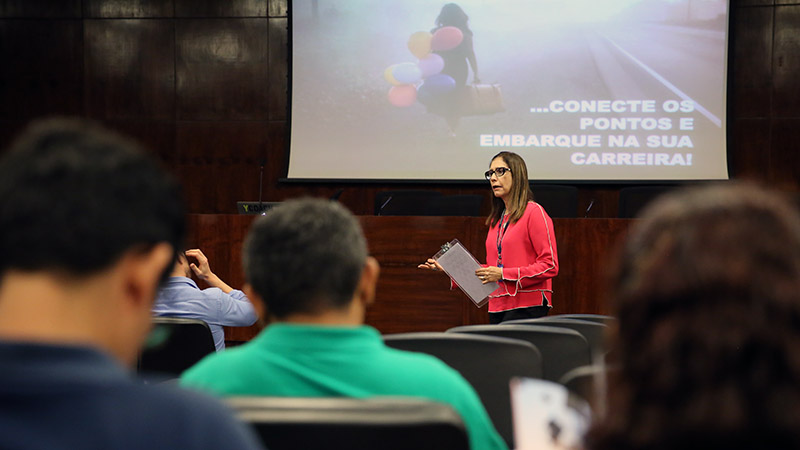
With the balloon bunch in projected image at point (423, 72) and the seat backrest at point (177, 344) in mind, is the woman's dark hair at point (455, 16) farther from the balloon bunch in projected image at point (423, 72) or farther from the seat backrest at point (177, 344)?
the seat backrest at point (177, 344)

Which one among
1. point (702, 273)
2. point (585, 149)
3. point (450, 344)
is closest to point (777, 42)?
point (585, 149)

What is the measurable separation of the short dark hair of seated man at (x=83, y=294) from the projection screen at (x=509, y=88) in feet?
23.0

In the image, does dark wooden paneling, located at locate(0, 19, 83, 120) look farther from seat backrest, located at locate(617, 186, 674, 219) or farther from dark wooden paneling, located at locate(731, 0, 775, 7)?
dark wooden paneling, located at locate(731, 0, 775, 7)

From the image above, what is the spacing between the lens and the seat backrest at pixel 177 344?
254 cm

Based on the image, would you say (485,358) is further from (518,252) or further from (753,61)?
(753,61)

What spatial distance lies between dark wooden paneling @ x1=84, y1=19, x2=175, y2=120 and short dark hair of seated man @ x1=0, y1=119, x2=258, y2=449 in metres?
7.83

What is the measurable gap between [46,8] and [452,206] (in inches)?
195

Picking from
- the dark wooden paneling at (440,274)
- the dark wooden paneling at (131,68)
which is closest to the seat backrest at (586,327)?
the dark wooden paneling at (440,274)

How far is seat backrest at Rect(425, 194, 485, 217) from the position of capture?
19.8 ft

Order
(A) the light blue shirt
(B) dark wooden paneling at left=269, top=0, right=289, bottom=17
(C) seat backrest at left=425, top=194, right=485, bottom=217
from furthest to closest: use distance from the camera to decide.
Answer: (B) dark wooden paneling at left=269, top=0, right=289, bottom=17 < (C) seat backrest at left=425, top=194, right=485, bottom=217 < (A) the light blue shirt

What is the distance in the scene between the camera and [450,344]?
1.74m

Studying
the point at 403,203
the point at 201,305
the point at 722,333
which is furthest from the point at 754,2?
the point at 722,333

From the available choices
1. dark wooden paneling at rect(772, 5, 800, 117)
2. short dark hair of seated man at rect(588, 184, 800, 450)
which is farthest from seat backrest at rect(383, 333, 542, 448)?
dark wooden paneling at rect(772, 5, 800, 117)

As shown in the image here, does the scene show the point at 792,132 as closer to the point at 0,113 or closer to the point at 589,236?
the point at 589,236
